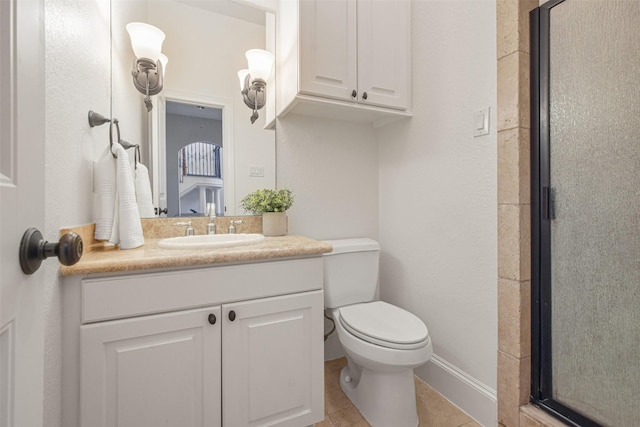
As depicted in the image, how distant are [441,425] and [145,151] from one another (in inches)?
77.0

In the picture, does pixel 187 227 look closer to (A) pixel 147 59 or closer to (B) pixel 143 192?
(B) pixel 143 192

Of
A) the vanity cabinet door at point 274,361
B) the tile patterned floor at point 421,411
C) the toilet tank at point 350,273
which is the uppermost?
the toilet tank at point 350,273

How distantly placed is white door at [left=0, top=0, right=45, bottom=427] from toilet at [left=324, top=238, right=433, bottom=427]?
3.46 ft

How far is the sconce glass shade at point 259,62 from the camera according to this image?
165 cm

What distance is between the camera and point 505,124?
3.90 ft

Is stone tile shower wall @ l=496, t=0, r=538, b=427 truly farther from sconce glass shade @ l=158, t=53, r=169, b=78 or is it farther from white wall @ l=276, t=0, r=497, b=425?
sconce glass shade @ l=158, t=53, r=169, b=78

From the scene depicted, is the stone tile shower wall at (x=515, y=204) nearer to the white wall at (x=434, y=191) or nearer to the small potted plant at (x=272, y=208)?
the white wall at (x=434, y=191)

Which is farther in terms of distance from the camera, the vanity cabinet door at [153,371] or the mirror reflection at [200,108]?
the mirror reflection at [200,108]

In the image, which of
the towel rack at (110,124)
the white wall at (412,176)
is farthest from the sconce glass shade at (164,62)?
the towel rack at (110,124)

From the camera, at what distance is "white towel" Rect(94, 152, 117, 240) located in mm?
1111

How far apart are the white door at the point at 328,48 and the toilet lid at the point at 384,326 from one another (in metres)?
1.13

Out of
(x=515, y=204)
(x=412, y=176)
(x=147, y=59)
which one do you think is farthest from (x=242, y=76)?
(x=515, y=204)

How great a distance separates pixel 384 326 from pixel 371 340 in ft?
0.37

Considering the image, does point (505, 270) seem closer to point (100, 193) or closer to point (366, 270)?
point (366, 270)
